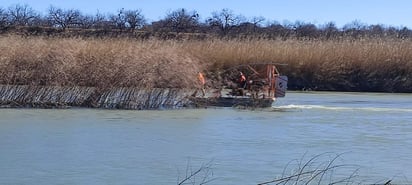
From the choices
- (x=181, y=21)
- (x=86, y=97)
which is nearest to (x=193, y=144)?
(x=86, y=97)

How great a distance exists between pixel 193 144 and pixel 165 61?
Result: 23.4 ft

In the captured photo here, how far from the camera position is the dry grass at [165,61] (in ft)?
57.7

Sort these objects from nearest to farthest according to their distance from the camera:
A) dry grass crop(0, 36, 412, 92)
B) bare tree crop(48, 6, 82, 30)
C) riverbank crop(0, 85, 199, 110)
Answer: riverbank crop(0, 85, 199, 110), dry grass crop(0, 36, 412, 92), bare tree crop(48, 6, 82, 30)

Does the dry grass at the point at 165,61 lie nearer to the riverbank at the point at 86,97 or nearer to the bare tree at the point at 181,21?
the riverbank at the point at 86,97

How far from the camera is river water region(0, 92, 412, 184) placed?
8.45m

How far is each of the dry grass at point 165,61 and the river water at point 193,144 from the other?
1149 mm

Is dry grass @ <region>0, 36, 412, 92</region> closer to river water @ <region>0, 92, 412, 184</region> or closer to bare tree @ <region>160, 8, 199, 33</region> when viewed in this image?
river water @ <region>0, 92, 412, 184</region>

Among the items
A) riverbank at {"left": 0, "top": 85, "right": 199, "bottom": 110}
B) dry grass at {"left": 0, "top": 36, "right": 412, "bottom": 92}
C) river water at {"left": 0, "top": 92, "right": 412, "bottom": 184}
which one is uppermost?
dry grass at {"left": 0, "top": 36, "right": 412, "bottom": 92}

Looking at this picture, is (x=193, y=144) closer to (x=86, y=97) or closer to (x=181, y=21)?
(x=86, y=97)

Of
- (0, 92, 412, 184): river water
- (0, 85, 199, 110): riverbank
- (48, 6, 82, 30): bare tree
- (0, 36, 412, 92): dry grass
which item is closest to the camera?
(0, 92, 412, 184): river water

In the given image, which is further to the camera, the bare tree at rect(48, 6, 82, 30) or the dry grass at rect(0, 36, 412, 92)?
the bare tree at rect(48, 6, 82, 30)

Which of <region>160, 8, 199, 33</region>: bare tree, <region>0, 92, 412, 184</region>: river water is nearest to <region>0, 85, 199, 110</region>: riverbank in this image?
<region>0, 92, 412, 184</region>: river water

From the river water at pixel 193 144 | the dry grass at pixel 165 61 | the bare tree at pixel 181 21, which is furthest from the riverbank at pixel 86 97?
the bare tree at pixel 181 21

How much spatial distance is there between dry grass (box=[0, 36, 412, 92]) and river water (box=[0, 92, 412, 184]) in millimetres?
1149
